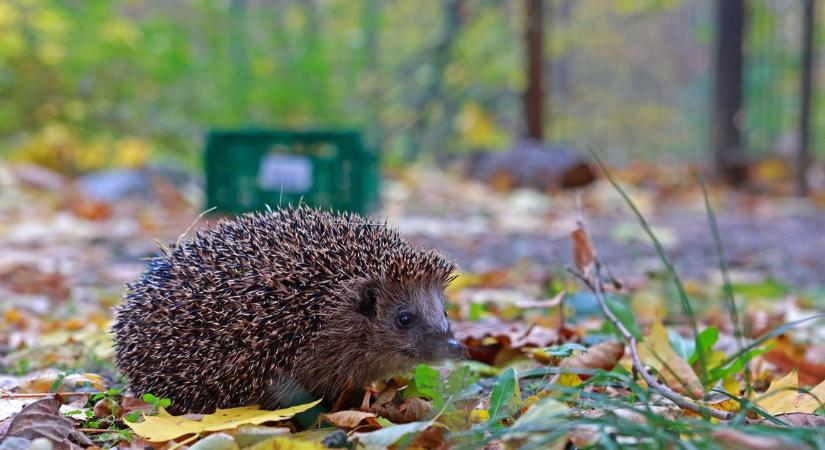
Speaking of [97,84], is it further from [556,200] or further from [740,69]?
[740,69]

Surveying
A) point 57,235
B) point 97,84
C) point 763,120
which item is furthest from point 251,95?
point 763,120

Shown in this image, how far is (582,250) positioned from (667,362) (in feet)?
2.14

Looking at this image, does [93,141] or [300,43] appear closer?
[93,141]

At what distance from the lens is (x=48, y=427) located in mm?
2773

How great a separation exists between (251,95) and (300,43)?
1866 millimetres

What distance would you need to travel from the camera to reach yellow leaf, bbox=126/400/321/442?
2.74 m

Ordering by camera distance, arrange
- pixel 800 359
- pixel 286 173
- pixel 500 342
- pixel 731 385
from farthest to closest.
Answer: pixel 286 173
pixel 800 359
pixel 500 342
pixel 731 385

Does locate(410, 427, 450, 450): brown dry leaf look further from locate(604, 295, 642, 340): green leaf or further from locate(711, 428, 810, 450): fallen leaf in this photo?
locate(604, 295, 642, 340): green leaf

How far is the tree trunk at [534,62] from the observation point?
551 inches

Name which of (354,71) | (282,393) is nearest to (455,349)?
(282,393)

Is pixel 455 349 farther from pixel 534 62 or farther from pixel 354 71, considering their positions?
pixel 354 71

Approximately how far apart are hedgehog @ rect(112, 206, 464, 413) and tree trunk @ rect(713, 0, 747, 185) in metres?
12.1


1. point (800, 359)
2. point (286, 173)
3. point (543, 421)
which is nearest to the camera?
point (543, 421)

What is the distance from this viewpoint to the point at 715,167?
1516 centimetres
